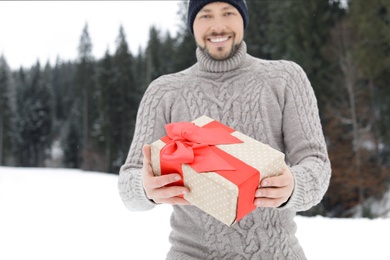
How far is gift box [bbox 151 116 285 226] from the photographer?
3.44 ft

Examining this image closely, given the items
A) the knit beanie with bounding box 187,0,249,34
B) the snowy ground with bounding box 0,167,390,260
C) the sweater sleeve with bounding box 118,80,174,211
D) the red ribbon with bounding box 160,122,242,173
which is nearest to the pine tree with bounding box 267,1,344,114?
the snowy ground with bounding box 0,167,390,260

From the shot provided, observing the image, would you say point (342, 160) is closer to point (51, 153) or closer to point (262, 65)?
point (262, 65)

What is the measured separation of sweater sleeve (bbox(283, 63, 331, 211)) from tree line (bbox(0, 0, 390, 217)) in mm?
8386

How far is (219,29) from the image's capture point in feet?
5.01

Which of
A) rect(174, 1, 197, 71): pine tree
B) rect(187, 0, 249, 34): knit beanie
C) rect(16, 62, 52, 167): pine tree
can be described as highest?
rect(187, 0, 249, 34): knit beanie

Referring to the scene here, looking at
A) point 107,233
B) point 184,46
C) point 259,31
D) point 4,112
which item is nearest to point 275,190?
point 107,233

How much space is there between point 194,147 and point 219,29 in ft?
1.90

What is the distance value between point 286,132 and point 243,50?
37 cm

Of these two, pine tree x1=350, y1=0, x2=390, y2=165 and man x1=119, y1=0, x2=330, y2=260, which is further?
pine tree x1=350, y1=0, x2=390, y2=165

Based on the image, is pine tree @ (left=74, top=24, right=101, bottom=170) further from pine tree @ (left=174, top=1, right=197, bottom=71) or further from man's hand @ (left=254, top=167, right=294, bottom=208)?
man's hand @ (left=254, top=167, right=294, bottom=208)

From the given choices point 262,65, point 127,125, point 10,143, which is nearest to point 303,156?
point 262,65

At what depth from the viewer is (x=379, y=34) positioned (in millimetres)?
13023

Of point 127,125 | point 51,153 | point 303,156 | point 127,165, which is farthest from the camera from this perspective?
point 51,153

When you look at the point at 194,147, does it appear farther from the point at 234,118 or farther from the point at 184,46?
the point at 184,46
